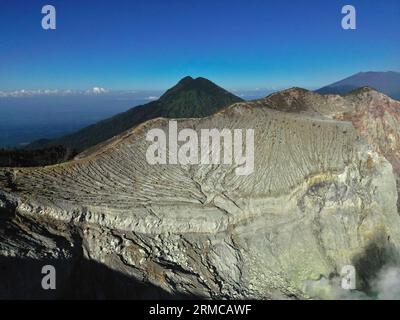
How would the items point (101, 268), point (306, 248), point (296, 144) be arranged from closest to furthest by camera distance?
1. point (101, 268)
2. point (306, 248)
3. point (296, 144)

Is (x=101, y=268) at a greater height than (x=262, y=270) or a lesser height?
greater

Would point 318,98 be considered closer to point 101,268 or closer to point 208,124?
point 208,124

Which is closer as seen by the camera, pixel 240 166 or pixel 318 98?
pixel 240 166

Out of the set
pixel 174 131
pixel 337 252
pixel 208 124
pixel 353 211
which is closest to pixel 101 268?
pixel 174 131

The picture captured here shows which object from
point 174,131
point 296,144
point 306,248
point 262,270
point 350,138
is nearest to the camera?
point 262,270

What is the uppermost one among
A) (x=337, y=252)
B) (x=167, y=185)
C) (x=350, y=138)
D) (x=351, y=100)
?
(x=351, y=100)

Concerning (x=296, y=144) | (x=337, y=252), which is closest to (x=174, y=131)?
(x=296, y=144)

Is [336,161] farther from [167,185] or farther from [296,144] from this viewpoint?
[167,185]
